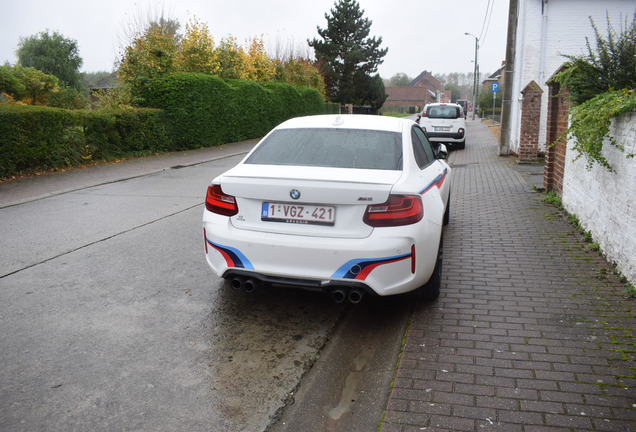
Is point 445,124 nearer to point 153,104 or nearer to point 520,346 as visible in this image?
point 153,104

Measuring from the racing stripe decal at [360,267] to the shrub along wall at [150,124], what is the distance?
10.4 meters

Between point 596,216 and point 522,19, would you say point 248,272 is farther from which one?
point 522,19

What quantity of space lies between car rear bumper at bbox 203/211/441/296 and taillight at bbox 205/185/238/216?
0.13 metres

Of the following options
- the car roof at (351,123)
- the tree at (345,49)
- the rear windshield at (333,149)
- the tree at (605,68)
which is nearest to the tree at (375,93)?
the tree at (345,49)

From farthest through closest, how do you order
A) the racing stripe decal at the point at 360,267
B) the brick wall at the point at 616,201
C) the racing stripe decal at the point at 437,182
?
1. the brick wall at the point at 616,201
2. the racing stripe decal at the point at 437,182
3. the racing stripe decal at the point at 360,267

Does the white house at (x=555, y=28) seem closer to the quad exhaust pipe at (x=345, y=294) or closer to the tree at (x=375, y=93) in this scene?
the quad exhaust pipe at (x=345, y=294)

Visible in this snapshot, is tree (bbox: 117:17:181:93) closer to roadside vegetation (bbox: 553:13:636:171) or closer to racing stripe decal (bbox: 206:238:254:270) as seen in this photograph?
roadside vegetation (bbox: 553:13:636:171)

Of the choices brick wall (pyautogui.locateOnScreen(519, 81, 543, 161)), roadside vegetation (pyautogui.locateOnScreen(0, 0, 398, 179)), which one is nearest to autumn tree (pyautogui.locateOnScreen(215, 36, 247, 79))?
roadside vegetation (pyautogui.locateOnScreen(0, 0, 398, 179))

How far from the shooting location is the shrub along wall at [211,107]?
1811cm

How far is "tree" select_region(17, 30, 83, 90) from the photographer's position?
52.5 metres

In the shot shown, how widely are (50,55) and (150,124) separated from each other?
43968 millimetres

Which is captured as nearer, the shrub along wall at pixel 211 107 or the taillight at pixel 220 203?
the taillight at pixel 220 203

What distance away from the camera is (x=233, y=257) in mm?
3967

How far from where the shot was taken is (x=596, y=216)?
5.96m
